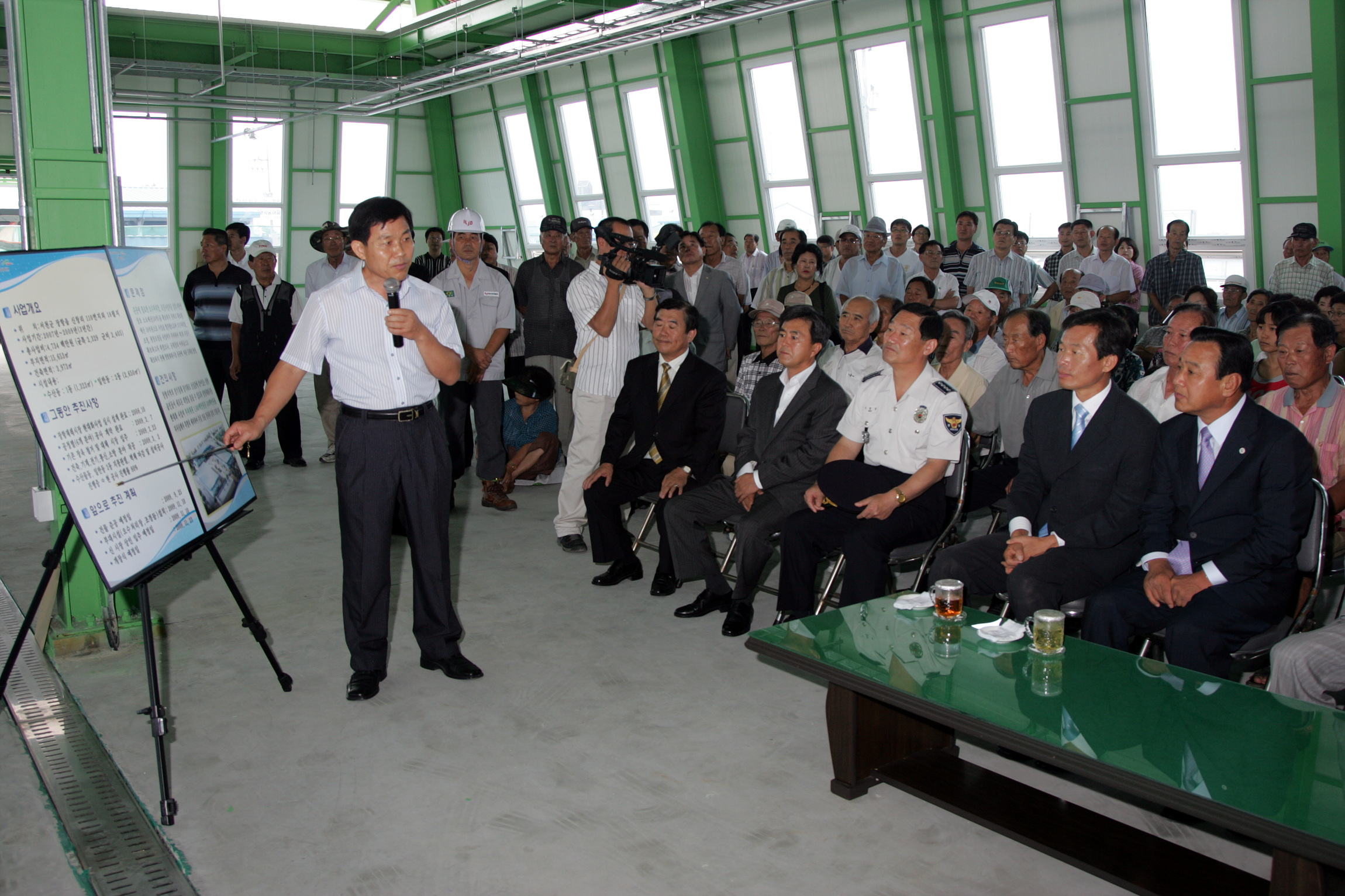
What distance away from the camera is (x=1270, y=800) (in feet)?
6.57

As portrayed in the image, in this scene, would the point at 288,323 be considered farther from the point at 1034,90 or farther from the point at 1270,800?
the point at 1034,90

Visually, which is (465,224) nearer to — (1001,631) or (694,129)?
(1001,631)

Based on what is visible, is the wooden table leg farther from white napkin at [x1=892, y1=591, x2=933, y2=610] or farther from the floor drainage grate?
the floor drainage grate

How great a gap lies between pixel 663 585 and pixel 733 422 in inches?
33.5

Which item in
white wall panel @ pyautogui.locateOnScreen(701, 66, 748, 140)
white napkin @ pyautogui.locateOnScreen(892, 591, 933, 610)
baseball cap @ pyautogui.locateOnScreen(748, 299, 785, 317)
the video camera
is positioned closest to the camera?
white napkin @ pyautogui.locateOnScreen(892, 591, 933, 610)

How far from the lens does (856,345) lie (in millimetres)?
5227

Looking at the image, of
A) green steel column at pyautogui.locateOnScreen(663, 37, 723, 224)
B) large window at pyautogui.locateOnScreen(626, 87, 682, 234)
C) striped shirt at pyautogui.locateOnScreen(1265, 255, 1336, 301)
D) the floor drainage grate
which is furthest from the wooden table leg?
large window at pyautogui.locateOnScreen(626, 87, 682, 234)

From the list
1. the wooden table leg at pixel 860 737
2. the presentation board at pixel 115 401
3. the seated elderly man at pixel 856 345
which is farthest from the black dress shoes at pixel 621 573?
the wooden table leg at pixel 860 737

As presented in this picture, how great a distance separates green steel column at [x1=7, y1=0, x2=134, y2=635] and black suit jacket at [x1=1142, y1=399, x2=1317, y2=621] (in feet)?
13.0

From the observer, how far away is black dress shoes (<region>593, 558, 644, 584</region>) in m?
4.82

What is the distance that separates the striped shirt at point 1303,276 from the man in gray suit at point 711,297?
5102 mm

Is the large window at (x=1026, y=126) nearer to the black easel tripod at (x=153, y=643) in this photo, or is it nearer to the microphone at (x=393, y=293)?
the microphone at (x=393, y=293)

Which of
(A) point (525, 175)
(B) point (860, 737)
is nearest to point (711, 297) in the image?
(B) point (860, 737)

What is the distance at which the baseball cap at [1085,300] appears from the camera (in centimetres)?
633
